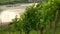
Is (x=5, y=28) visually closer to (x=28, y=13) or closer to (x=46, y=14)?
(x=28, y=13)

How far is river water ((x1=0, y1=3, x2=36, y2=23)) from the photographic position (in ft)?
74.1

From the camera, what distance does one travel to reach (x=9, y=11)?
82.3 ft

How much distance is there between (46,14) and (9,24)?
732 centimetres

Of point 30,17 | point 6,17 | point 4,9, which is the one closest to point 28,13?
point 30,17

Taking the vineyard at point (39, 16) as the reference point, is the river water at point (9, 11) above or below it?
below

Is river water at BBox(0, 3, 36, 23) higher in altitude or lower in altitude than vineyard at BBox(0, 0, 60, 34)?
lower

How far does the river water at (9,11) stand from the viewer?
74.1 ft

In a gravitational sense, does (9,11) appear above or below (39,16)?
below

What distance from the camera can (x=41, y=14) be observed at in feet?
49.6

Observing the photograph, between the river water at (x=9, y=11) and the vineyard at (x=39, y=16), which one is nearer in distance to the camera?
the vineyard at (x=39, y=16)

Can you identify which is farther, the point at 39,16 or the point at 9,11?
the point at 9,11

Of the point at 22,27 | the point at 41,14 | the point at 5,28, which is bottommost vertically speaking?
the point at 5,28

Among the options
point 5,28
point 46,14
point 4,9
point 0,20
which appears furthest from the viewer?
point 4,9

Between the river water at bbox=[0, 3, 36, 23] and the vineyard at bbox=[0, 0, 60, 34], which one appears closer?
the vineyard at bbox=[0, 0, 60, 34]
